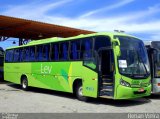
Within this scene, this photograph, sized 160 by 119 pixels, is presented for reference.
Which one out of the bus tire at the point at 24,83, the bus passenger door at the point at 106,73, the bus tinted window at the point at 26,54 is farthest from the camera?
the bus tire at the point at 24,83

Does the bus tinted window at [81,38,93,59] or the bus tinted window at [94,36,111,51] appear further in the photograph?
the bus tinted window at [81,38,93,59]

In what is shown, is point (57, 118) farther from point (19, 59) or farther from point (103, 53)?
point (19, 59)

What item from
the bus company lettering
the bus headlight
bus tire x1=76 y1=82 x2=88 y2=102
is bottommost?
bus tire x1=76 y1=82 x2=88 y2=102

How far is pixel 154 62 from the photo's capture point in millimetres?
15711

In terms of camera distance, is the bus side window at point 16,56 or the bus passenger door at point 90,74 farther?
the bus side window at point 16,56

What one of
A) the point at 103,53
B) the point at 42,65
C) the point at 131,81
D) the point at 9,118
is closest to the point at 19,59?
the point at 42,65

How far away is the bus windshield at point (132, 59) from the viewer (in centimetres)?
1312

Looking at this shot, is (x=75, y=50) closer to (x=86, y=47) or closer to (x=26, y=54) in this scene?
(x=86, y=47)

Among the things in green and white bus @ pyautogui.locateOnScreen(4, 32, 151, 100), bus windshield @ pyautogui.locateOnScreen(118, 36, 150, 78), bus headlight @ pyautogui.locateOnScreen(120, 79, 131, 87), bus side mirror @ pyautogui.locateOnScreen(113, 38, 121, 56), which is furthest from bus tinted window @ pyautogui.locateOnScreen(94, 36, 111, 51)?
bus headlight @ pyautogui.locateOnScreen(120, 79, 131, 87)

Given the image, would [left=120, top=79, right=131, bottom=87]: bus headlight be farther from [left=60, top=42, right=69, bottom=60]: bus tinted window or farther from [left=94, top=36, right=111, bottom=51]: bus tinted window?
[left=60, top=42, right=69, bottom=60]: bus tinted window

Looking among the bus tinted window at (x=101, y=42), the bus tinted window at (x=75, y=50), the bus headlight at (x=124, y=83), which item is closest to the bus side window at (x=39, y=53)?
the bus tinted window at (x=75, y=50)

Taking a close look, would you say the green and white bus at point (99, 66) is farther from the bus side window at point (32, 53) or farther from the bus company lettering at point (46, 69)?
the bus side window at point (32, 53)

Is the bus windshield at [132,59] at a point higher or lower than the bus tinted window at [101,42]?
lower

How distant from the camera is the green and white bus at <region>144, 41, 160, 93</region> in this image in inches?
609
